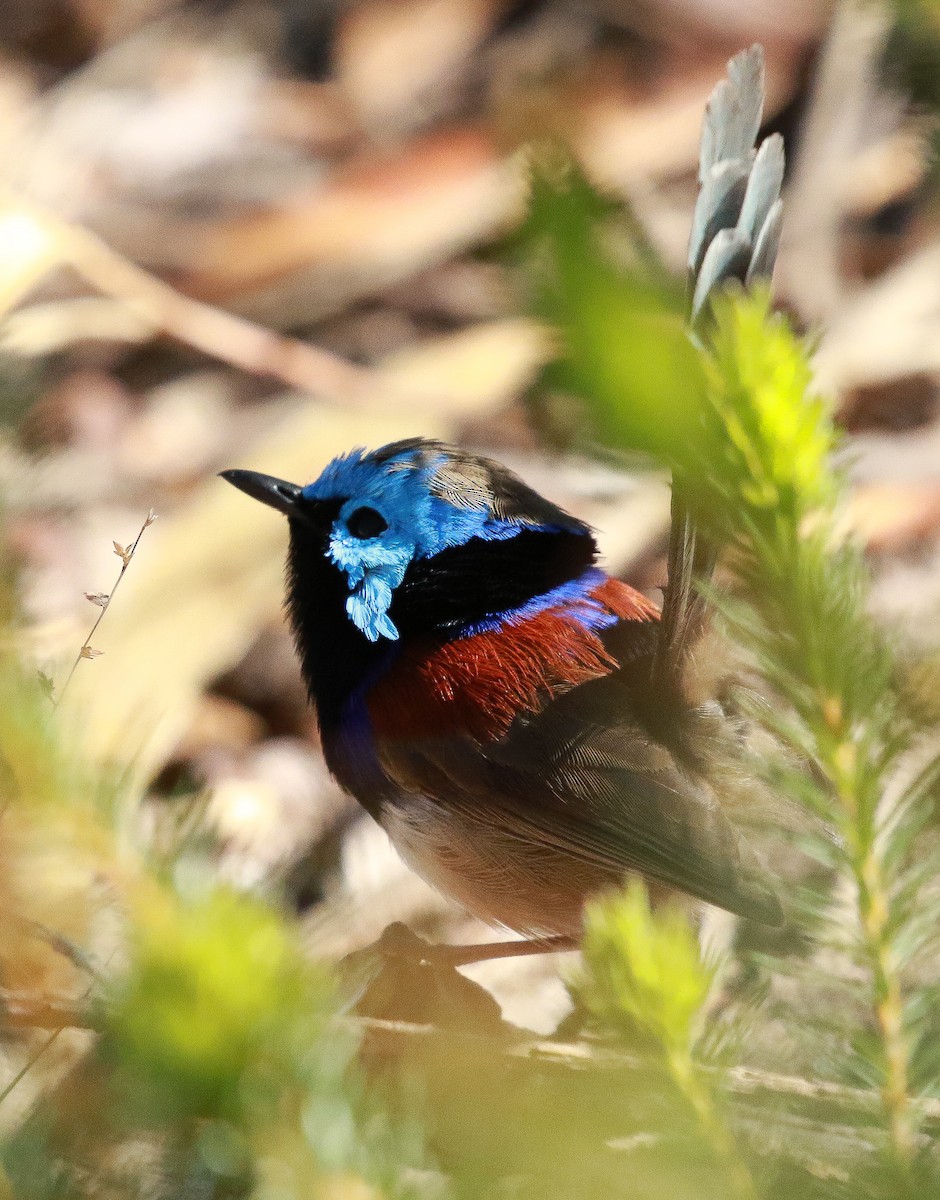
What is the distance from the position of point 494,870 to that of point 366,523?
2.69ft

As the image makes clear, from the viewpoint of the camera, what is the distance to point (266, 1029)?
0.87 metres

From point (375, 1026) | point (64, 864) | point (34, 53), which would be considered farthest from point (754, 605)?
point (34, 53)

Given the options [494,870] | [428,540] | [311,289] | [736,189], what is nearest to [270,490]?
[428,540]

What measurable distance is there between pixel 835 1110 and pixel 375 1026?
0.87 m

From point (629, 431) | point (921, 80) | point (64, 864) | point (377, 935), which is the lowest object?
point (377, 935)

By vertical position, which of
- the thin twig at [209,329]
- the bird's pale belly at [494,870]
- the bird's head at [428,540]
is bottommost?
the bird's pale belly at [494,870]

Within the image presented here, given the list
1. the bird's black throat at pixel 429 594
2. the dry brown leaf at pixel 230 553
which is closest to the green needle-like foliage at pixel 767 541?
the bird's black throat at pixel 429 594

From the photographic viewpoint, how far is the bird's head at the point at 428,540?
110 inches

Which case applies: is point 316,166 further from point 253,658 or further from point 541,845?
point 541,845

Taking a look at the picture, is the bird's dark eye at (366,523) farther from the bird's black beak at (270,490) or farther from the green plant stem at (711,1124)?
the green plant stem at (711,1124)

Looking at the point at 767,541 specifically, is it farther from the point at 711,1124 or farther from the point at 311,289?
the point at 311,289

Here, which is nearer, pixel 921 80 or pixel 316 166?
pixel 921 80

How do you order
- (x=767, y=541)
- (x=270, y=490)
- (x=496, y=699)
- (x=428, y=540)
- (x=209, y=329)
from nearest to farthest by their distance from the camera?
(x=767, y=541)
(x=496, y=699)
(x=428, y=540)
(x=270, y=490)
(x=209, y=329)

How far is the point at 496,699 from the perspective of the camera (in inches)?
102
